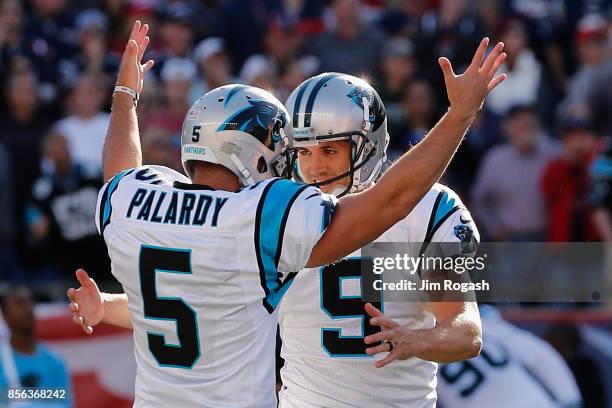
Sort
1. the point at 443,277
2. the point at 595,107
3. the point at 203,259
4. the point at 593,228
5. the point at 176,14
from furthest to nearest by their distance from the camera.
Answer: the point at 176,14, the point at 595,107, the point at 593,228, the point at 443,277, the point at 203,259

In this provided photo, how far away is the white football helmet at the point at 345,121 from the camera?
477cm

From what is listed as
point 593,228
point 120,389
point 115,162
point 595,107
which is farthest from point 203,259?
point 595,107

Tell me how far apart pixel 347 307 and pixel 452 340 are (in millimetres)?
548

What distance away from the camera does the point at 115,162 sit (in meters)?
4.52

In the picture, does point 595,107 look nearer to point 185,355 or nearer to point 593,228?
point 593,228

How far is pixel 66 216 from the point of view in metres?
9.50

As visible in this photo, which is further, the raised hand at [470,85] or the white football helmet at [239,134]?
the white football helmet at [239,134]

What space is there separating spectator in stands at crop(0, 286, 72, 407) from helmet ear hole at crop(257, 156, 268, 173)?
3787 millimetres

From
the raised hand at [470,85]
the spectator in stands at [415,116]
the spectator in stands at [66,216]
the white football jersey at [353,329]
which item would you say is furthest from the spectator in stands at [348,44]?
the raised hand at [470,85]

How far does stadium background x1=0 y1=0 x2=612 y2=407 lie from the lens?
29.9 feet

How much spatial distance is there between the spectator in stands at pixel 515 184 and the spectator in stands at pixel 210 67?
2.70 metres

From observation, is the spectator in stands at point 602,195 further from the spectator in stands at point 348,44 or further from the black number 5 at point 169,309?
the black number 5 at point 169,309

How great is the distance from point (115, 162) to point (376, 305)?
1.17m

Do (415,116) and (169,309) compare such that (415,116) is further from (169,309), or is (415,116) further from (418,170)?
(169,309)
